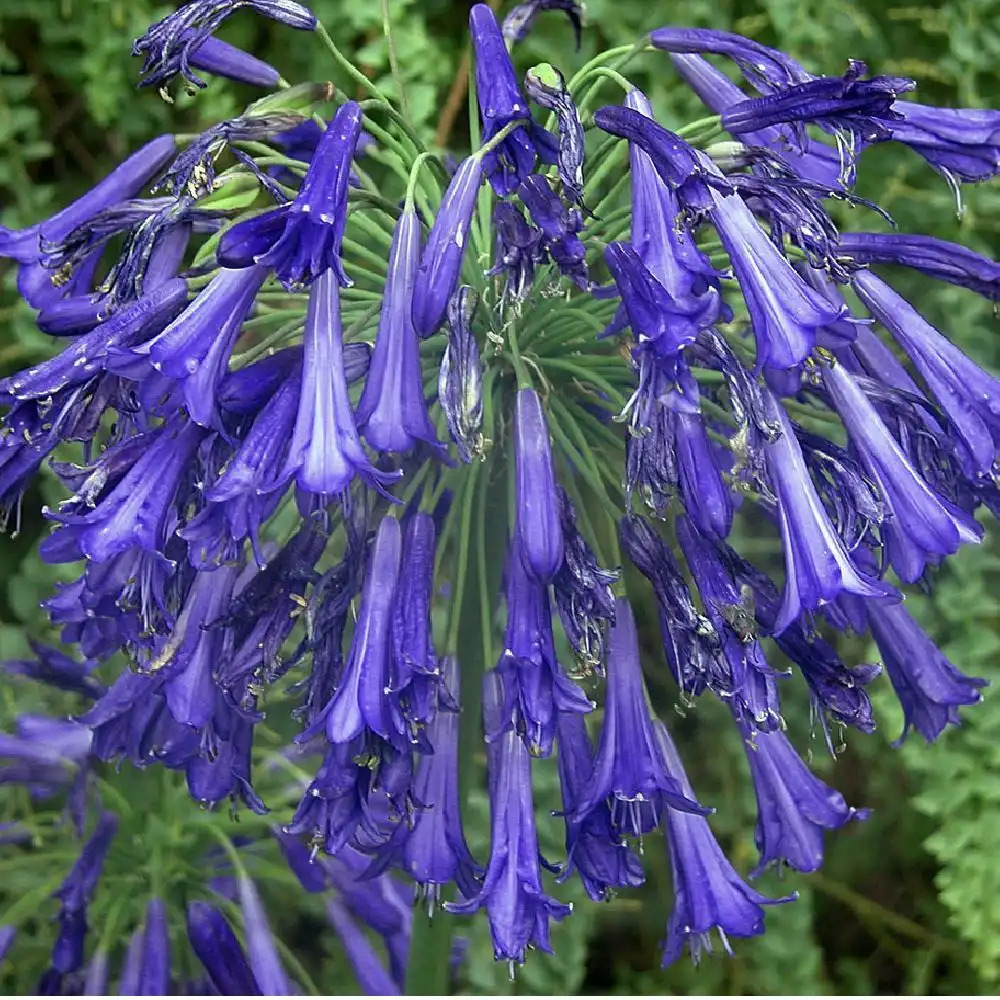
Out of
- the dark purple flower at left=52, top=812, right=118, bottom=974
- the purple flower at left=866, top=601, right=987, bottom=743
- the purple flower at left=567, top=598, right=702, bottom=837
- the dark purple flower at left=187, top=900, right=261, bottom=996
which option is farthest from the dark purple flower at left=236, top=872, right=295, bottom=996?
the purple flower at left=866, top=601, right=987, bottom=743

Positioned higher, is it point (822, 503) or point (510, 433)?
point (510, 433)

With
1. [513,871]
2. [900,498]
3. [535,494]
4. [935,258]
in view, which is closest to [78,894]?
[513,871]

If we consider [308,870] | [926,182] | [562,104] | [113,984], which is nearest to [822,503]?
[562,104]

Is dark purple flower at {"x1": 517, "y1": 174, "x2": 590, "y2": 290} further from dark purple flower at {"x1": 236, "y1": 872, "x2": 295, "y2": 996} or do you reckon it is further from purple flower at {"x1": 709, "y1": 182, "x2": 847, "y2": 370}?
dark purple flower at {"x1": 236, "y1": 872, "x2": 295, "y2": 996}

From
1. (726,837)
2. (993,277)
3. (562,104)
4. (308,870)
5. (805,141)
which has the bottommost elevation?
(726,837)

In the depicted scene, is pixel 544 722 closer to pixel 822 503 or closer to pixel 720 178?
pixel 822 503

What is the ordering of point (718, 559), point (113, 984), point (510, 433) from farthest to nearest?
point (113, 984) < point (510, 433) < point (718, 559)
